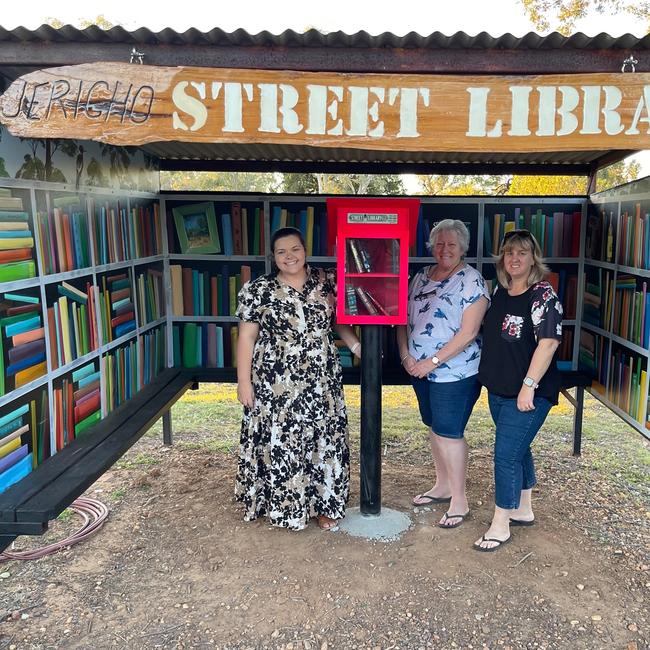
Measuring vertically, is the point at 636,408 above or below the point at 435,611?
above

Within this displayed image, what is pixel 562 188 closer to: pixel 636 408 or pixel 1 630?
pixel 636 408

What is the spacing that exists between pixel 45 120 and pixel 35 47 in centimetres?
40

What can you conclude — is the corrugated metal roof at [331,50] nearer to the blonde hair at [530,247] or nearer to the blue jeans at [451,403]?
the blonde hair at [530,247]

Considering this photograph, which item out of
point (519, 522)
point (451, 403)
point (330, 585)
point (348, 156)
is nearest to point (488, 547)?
point (519, 522)

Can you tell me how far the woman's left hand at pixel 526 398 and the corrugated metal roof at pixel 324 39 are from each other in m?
1.76

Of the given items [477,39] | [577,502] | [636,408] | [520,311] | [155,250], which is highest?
[477,39]

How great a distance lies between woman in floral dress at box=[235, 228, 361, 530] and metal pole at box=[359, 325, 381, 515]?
0.13m

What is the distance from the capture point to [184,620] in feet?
10.5

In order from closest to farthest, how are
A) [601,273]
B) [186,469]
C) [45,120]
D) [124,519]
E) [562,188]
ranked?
[45,120]
[124,519]
[601,273]
[186,469]
[562,188]

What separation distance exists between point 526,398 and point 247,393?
166 centimetres

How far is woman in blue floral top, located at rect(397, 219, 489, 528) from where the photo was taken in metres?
3.65

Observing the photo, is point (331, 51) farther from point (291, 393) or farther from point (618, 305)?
point (618, 305)

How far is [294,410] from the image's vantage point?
12.3 ft

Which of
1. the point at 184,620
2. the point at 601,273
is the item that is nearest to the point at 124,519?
the point at 184,620
